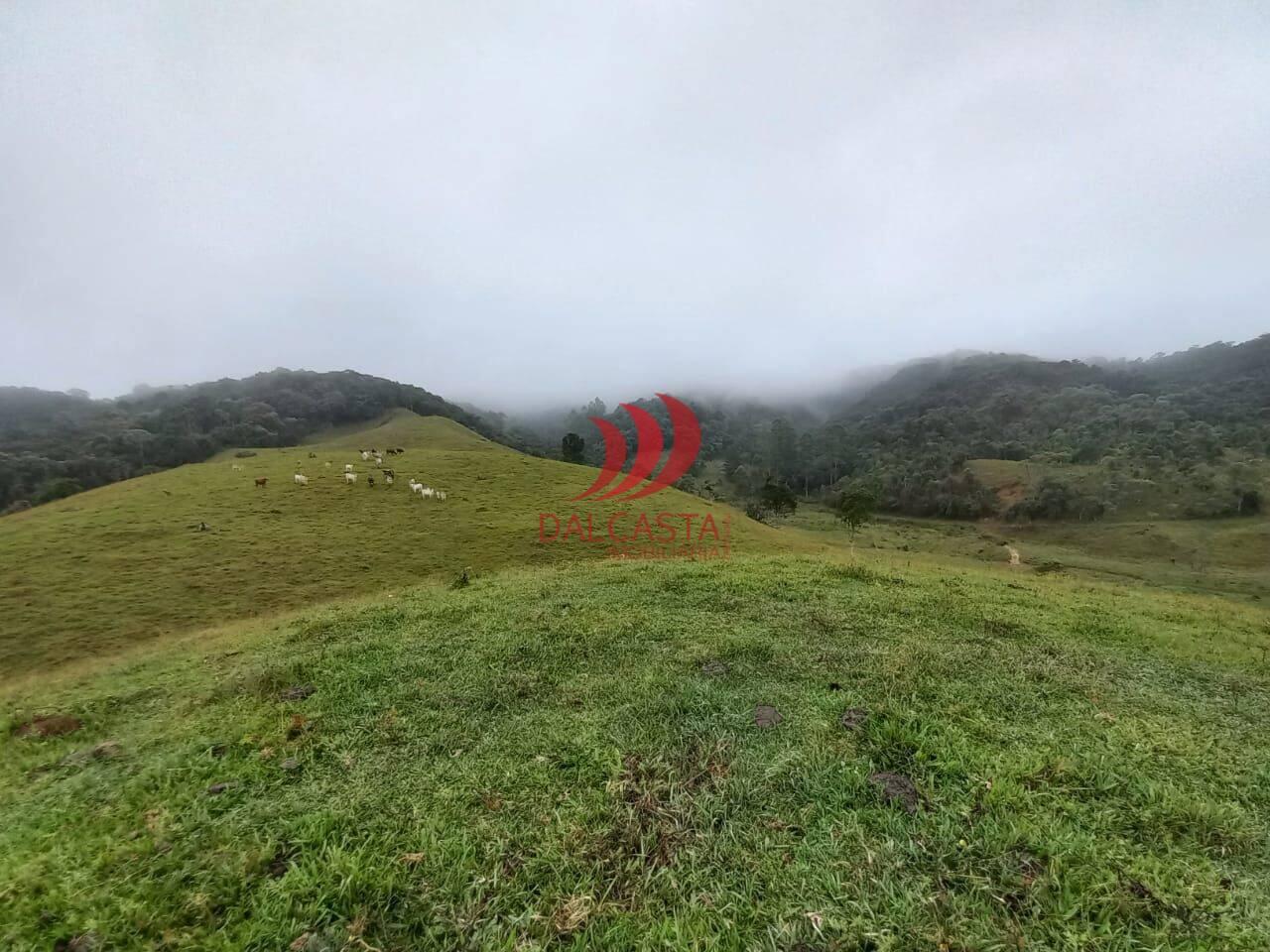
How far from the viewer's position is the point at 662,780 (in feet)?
17.8

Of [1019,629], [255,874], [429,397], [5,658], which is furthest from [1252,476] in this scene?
[429,397]

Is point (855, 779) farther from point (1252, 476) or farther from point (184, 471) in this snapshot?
point (1252, 476)

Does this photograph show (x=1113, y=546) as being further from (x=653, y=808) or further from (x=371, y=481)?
(x=653, y=808)

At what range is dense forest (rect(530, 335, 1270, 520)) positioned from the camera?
75375mm

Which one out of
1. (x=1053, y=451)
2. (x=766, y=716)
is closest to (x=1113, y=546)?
(x=1053, y=451)

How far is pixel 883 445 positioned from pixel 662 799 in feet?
498

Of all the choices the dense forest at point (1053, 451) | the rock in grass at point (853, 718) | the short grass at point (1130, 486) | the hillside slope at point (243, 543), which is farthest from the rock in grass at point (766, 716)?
the short grass at point (1130, 486)

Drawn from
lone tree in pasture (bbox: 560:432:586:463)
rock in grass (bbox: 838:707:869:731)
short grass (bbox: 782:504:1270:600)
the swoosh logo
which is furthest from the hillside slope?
lone tree in pasture (bbox: 560:432:586:463)

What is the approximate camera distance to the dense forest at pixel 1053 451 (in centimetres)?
7538

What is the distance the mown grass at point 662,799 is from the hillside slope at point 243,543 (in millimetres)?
11518

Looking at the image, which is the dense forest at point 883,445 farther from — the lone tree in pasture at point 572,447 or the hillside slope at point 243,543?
the hillside slope at point 243,543

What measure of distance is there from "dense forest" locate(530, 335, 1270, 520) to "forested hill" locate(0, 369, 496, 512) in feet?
177

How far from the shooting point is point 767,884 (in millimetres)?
Result: 4145

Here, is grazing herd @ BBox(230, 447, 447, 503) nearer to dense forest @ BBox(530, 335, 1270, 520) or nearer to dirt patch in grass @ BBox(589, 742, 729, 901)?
dirt patch in grass @ BBox(589, 742, 729, 901)
